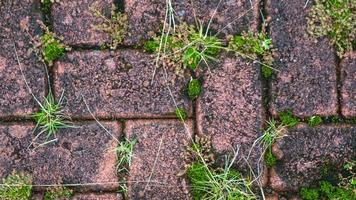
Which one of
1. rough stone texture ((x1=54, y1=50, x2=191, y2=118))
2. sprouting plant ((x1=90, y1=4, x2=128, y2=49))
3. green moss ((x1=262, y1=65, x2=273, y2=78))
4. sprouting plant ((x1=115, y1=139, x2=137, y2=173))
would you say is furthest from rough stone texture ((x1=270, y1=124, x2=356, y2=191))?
sprouting plant ((x1=90, y1=4, x2=128, y2=49))

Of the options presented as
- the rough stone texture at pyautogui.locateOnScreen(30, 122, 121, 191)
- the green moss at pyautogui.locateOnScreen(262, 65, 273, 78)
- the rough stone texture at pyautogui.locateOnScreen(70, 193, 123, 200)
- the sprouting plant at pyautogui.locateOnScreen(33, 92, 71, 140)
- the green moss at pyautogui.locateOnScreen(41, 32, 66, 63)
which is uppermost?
the green moss at pyautogui.locateOnScreen(41, 32, 66, 63)

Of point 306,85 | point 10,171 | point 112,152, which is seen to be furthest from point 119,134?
point 306,85

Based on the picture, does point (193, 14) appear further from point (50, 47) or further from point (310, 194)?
point (310, 194)

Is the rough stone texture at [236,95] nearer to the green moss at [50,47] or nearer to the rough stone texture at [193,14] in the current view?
the rough stone texture at [193,14]

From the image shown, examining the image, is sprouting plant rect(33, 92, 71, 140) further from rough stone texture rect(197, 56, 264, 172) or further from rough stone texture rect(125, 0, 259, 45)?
rough stone texture rect(197, 56, 264, 172)

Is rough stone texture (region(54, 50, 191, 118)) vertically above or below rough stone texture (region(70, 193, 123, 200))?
above

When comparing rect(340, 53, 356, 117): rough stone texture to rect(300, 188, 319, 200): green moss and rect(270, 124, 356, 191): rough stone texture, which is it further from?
rect(300, 188, 319, 200): green moss
